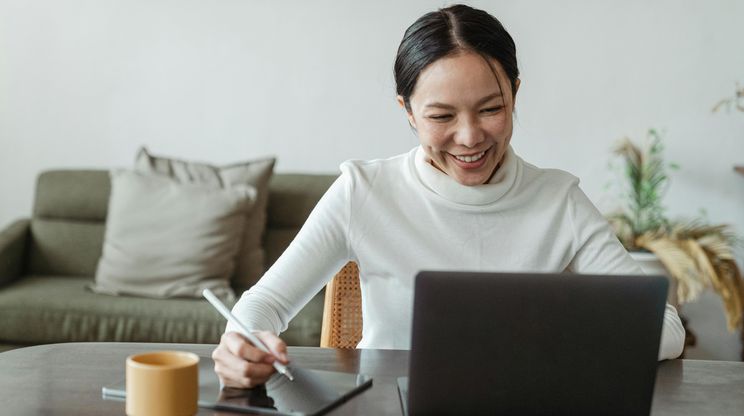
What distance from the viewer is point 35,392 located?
3.53ft

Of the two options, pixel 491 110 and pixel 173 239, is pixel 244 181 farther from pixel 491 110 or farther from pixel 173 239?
pixel 491 110

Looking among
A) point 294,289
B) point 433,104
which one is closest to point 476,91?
point 433,104

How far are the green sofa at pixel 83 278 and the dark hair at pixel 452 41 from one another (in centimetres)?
142

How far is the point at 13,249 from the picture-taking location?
312 cm

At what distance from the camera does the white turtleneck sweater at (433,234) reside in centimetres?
145

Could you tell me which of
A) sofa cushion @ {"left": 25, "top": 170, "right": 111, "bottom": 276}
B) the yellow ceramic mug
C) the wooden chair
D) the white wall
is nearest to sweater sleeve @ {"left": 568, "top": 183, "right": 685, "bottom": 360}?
the wooden chair

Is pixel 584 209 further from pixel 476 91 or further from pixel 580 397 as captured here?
pixel 580 397

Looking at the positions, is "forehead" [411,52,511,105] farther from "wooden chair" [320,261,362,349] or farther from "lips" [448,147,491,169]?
"wooden chair" [320,261,362,349]

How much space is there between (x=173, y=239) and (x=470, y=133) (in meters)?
1.81

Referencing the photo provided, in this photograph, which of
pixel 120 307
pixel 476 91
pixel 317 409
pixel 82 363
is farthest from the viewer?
pixel 120 307

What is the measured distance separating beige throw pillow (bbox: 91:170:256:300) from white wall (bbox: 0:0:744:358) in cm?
50

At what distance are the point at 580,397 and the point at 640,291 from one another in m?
0.13

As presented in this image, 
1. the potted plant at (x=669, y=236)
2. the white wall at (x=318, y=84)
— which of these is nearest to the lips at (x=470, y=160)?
the potted plant at (x=669, y=236)

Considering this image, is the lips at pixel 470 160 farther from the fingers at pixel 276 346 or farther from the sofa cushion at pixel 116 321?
the sofa cushion at pixel 116 321
